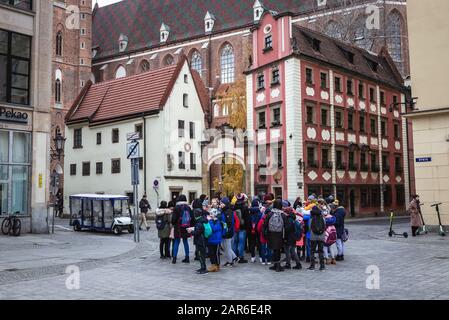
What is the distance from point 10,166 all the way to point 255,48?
2244 centimetres

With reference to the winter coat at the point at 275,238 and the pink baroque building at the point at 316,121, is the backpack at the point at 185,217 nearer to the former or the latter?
the winter coat at the point at 275,238

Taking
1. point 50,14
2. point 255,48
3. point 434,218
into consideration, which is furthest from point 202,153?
point 434,218

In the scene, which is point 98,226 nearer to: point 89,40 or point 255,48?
point 255,48

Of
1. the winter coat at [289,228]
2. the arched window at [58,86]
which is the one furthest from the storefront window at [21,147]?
the arched window at [58,86]

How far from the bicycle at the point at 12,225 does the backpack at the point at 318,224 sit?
13127mm

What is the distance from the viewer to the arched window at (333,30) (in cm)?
5525

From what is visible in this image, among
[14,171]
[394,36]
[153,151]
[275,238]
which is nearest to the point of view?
[275,238]

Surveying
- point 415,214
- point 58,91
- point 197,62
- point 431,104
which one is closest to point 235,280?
point 415,214

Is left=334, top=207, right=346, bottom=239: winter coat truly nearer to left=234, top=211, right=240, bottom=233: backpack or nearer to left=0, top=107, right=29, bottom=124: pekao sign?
left=234, top=211, right=240, bottom=233: backpack

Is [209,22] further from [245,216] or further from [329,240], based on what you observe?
[329,240]

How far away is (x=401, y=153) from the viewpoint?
1860 inches

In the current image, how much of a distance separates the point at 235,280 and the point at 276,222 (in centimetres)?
194

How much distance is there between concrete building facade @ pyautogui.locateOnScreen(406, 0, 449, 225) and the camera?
72.9 feet

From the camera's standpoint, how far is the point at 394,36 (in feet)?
187
